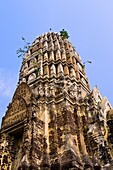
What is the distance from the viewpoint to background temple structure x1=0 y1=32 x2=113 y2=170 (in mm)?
10227

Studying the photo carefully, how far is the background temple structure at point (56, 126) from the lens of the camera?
10.2 m

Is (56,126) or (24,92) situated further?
(24,92)

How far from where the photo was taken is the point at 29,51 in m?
22.5

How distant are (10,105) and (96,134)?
18.2 ft

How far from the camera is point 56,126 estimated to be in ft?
39.5

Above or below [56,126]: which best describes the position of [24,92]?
above

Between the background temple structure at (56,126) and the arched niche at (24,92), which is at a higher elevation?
the arched niche at (24,92)

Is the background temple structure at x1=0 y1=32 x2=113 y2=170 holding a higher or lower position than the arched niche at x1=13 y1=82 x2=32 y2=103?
lower

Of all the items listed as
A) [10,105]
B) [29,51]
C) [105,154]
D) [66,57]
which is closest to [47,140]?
[105,154]

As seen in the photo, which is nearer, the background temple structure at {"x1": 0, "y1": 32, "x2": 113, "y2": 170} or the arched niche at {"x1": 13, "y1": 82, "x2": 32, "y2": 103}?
the background temple structure at {"x1": 0, "y1": 32, "x2": 113, "y2": 170}

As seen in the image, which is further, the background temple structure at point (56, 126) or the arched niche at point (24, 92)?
the arched niche at point (24, 92)

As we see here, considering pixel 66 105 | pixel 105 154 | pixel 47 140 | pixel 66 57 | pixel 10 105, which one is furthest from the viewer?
pixel 66 57

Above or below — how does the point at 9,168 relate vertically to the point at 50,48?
below

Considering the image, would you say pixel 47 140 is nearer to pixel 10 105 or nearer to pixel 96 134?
pixel 96 134
